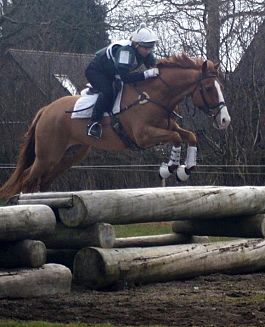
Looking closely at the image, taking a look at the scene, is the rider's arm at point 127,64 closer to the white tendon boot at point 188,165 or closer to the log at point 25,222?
the white tendon boot at point 188,165

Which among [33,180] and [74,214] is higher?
[33,180]

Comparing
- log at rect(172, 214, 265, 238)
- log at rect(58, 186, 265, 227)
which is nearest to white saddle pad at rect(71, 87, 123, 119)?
log at rect(172, 214, 265, 238)

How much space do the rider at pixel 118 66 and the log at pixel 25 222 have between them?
2.95m

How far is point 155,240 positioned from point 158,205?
4.15 feet

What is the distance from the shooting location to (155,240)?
425 inches

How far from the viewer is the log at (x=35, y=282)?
Answer: 26.8ft

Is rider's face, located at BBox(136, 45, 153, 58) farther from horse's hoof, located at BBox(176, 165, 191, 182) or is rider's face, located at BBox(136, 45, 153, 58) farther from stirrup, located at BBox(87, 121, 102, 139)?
horse's hoof, located at BBox(176, 165, 191, 182)

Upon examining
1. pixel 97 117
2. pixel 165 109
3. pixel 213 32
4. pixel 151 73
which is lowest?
pixel 97 117

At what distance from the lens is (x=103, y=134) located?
1192cm

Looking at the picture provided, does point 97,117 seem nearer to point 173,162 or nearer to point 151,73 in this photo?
point 151,73

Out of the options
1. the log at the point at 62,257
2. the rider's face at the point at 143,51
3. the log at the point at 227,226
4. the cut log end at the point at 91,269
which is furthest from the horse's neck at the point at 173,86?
the cut log end at the point at 91,269

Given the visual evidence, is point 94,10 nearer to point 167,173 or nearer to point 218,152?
point 218,152

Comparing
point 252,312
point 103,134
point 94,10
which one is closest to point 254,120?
point 103,134

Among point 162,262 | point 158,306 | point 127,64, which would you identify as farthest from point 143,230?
point 158,306
